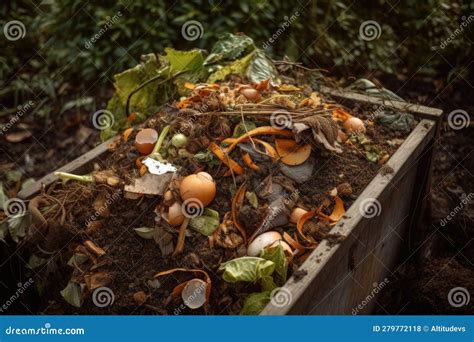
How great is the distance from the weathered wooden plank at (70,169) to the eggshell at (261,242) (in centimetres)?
95

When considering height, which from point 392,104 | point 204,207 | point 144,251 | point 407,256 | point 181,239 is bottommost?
point 144,251

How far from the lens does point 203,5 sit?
149 inches

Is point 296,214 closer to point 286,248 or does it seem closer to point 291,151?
point 286,248

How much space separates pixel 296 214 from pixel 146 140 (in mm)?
715

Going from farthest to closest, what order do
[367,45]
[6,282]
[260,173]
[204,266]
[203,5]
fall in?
[367,45] → [203,5] → [6,282] → [260,173] → [204,266]

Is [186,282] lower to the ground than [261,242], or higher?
lower

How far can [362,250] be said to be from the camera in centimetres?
217

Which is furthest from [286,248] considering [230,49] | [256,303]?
[230,49]

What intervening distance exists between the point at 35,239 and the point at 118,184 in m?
0.40

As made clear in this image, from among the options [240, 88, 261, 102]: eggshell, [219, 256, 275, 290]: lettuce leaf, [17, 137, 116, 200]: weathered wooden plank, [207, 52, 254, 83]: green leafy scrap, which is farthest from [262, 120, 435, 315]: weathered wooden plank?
[17, 137, 116, 200]: weathered wooden plank

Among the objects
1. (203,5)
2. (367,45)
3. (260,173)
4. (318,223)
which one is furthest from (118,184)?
(367,45)

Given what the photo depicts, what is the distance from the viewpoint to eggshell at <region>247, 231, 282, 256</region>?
1926 millimetres

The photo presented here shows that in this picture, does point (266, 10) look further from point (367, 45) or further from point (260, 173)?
point (260, 173)

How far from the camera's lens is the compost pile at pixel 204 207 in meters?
1.93
